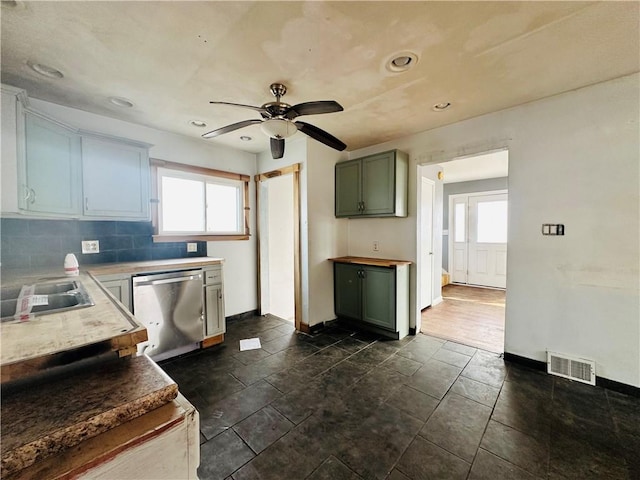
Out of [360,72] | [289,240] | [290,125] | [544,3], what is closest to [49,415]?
[290,125]

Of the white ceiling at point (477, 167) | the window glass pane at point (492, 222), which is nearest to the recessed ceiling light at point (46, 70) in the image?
the white ceiling at point (477, 167)

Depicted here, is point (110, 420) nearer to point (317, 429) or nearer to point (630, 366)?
point (317, 429)

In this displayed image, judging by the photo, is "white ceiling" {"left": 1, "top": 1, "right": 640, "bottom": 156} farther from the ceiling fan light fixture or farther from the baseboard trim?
the baseboard trim

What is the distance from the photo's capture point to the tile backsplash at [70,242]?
2309 mm

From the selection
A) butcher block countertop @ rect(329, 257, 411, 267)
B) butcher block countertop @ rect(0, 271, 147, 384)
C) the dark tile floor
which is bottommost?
the dark tile floor

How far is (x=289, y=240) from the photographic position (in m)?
4.64

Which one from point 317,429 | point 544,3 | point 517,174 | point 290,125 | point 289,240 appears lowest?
point 317,429

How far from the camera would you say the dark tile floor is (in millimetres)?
1505

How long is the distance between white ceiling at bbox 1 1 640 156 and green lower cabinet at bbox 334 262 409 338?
74.1 inches

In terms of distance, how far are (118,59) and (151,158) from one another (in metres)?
1.38

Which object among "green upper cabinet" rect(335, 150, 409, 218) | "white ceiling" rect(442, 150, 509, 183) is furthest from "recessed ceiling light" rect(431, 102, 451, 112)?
"white ceiling" rect(442, 150, 509, 183)

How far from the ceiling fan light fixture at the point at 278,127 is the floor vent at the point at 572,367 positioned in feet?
10.1

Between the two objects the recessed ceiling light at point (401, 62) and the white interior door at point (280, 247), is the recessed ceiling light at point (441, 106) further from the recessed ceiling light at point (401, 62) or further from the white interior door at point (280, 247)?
the white interior door at point (280, 247)

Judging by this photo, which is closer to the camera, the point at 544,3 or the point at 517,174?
the point at 544,3
